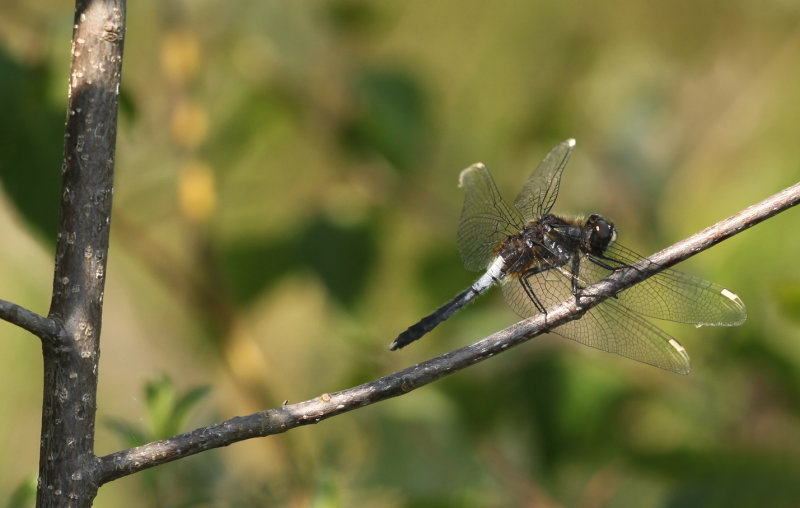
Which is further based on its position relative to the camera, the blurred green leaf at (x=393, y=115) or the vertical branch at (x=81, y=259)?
the blurred green leaf at (x=393, y=115)

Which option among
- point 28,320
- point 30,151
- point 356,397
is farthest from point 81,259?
point 30,151

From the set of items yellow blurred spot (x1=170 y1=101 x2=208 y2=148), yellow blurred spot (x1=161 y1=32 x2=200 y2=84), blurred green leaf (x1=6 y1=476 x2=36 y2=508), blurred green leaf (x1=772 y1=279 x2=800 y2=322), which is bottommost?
blurred green leaf (x1=772 y1=279 x2=800 y2=322)

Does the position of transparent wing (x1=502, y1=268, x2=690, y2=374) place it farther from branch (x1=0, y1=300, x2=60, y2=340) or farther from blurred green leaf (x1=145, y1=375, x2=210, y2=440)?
branch (x1=0, y1=300, x2=60, y2=340)

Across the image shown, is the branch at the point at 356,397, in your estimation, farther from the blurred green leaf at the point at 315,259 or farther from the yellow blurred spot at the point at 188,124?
the yellow blurred spot at the point at 188,124

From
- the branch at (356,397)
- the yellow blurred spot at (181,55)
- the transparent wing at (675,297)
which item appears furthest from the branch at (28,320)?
the yellow blurred spot at (181,55)

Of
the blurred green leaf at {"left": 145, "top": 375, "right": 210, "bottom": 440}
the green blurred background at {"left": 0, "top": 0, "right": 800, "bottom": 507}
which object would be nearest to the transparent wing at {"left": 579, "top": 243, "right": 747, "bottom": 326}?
the green blurred background at {"left": 0, "top": 0, "right": 800, "bottom": 507}

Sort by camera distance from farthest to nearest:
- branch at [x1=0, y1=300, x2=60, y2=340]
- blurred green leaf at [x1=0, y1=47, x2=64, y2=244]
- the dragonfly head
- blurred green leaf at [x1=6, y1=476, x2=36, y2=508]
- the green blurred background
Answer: the green blurred background
the dragonfly head
blurred green leaf at [x1=0, y1=47, x2=64, y2=244]
blurred green leaf at [x1=6, y1=476, x2=36, y2=508]
branch at [x1=0, y1=300, x2=60, y2=340]
